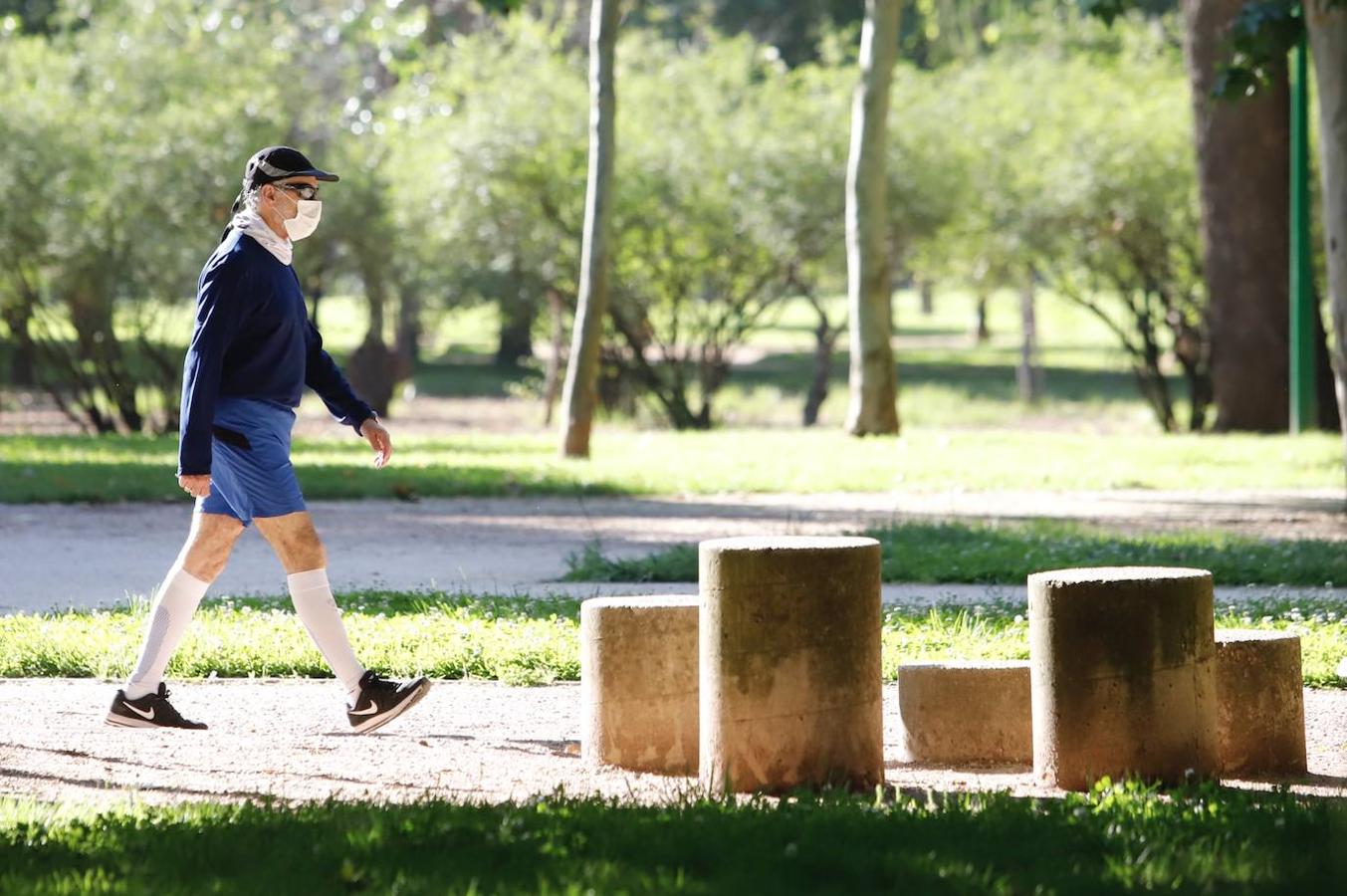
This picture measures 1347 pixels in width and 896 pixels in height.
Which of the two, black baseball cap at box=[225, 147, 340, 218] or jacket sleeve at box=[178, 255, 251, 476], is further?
black baseball cap at box=[225, 147, 340, 218]

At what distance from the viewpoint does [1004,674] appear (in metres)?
6.55

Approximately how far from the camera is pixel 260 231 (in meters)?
6.72

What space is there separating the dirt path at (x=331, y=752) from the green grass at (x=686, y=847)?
1.70 feet

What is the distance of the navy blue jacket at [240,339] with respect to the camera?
6422mm

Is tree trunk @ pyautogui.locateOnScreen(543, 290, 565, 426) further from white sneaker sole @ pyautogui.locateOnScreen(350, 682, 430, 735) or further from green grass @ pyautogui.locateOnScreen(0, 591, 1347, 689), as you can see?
white sneaker sole @ pyautogui.locateOnScreen(350, 682, 430, 735)

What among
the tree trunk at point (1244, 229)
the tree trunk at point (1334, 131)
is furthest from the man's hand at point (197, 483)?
the tree trunk at point (1244, 229)

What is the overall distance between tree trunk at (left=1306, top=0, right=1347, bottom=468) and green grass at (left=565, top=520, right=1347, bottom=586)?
6.18 feet

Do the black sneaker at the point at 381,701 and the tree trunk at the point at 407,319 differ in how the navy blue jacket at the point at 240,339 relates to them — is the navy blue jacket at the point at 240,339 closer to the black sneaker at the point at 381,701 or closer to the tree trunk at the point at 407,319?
the black sneaker at the point at 381,701

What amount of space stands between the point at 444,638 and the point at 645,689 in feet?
7.83

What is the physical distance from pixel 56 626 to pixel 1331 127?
27.7 feet

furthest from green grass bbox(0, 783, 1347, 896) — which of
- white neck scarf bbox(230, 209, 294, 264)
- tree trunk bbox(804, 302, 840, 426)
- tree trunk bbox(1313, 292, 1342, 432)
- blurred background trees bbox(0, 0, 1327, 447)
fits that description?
tree trunk bbox(804, 302, 840, 426)

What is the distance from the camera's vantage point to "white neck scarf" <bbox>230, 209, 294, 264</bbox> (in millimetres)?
6703

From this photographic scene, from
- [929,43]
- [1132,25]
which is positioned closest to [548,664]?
[1132,25]

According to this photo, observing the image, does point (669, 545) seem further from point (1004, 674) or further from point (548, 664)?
point (1004, 674)
